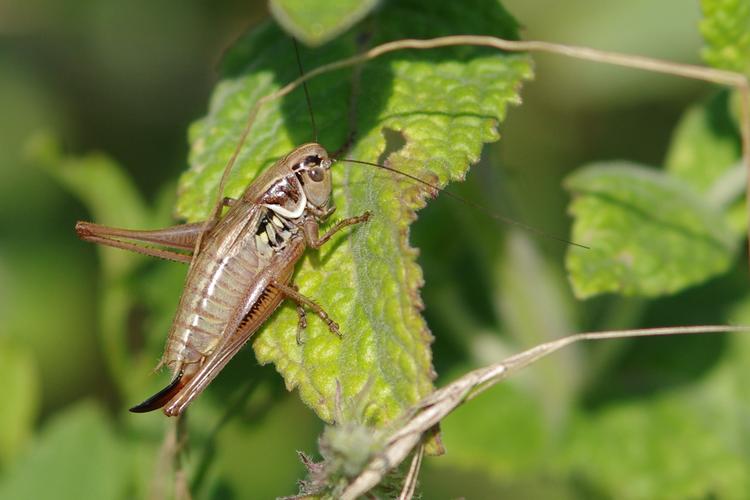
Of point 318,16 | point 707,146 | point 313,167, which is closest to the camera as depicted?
point 318,16

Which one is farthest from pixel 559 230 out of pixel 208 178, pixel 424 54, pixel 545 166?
pixel 208 178

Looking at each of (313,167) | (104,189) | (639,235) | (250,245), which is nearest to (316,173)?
(313,167)

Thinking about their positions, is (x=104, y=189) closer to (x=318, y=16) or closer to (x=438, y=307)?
(x=438, y=307)

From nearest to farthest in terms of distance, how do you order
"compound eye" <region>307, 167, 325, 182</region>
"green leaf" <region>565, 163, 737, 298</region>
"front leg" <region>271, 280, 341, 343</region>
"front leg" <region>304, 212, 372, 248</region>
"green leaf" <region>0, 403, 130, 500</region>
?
"front leg" <region>271, 280, 341, 343</region>
"front leg" <region>304, 212, 372, 248</region>
"compound eye" <region>307, 167, 325, 182</region>
"green leaf" <region>565, 163, 737, 298</region>
"green leaf" <region>0, 403, 130, 500</region>

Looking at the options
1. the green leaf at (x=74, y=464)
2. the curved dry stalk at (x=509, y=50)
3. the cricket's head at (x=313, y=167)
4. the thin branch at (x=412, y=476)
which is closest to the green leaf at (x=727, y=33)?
the curved dry stalk at (x=509, y=50)

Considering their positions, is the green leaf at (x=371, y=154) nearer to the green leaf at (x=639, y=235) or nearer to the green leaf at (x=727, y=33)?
the green leaf at (x=639, y=235)

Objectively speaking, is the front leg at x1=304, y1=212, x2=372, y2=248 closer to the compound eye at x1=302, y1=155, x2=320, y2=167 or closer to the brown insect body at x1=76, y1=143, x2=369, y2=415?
the brown insect body at x1=76, y1=143, x2=369, y2=415

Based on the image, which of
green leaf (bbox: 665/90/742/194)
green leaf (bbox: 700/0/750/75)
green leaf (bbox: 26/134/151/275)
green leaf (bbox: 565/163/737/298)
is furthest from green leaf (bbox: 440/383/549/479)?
green leaf (bbox: 26/134/151/275)
